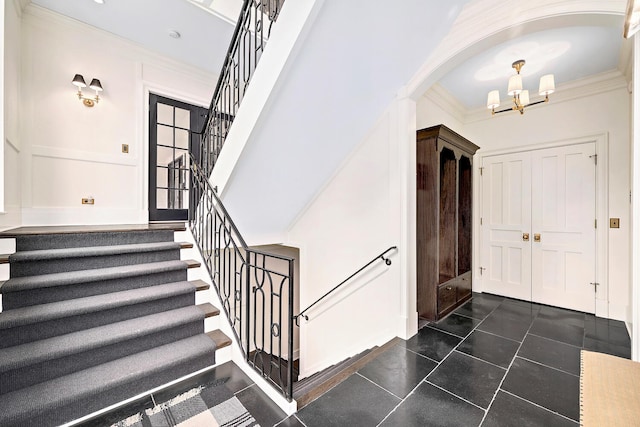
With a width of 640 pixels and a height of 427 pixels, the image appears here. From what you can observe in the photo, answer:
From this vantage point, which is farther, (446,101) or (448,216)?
(446,101)

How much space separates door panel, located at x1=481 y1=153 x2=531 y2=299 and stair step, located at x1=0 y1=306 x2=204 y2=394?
4.06 m

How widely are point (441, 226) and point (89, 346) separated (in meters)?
3.61

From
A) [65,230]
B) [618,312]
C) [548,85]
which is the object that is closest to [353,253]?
[548,85]

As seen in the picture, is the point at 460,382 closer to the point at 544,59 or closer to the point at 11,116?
the point at 544,59

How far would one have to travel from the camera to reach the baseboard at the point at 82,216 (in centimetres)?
293

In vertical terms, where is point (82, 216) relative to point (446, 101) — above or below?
below

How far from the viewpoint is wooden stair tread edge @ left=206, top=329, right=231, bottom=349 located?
6.64 ft

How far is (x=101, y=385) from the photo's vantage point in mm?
1552

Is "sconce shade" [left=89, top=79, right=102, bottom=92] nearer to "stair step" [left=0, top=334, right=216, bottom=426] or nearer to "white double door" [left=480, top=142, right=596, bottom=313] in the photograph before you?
"stair step" [left=0, top=334, right=216, bottom=426]

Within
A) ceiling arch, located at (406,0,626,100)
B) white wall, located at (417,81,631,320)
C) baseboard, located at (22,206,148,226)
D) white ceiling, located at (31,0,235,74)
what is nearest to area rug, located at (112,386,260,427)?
baseboard, located at (22,206,148,226)

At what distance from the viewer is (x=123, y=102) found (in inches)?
138

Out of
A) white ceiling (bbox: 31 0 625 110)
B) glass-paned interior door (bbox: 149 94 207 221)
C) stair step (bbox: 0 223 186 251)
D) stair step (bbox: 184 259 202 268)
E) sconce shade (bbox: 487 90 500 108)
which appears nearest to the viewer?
stair step (bbox: 0 223 186 251)

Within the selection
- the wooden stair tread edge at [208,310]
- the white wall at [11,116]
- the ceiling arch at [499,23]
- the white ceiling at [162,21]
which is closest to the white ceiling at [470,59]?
the white ceiling at [162,21]

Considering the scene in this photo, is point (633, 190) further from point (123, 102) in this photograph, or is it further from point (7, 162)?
point (123, 102)
